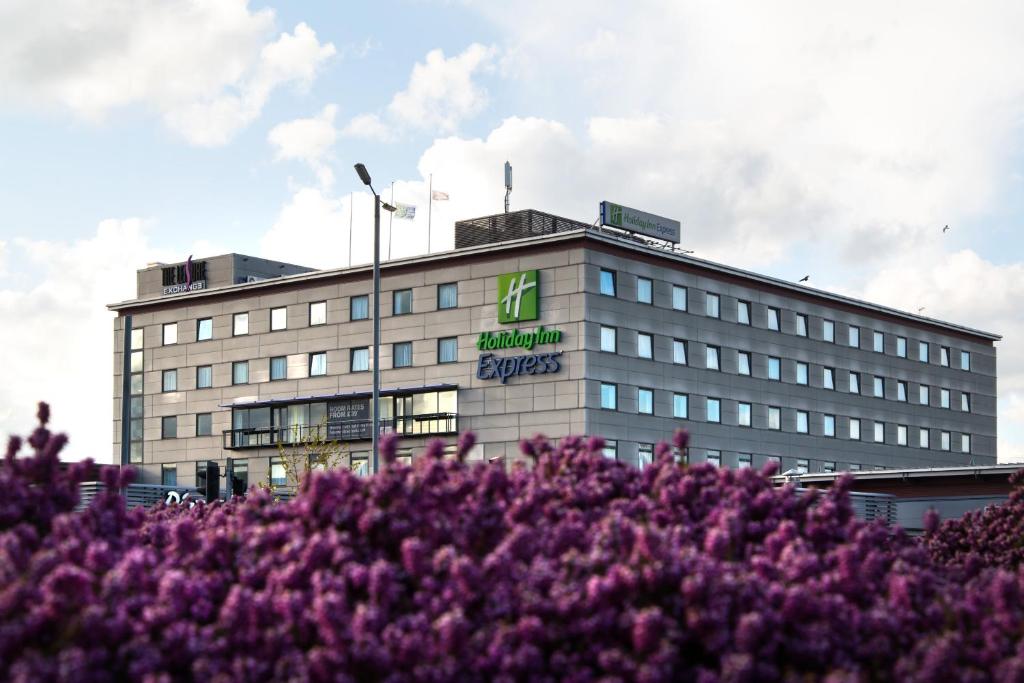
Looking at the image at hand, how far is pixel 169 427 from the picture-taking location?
94750mm

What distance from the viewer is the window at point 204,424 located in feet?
304

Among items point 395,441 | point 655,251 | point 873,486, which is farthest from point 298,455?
point 395,441

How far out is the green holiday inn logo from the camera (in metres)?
78.1

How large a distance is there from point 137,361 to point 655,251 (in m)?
36.5

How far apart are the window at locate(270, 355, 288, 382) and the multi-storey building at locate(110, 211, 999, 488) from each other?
111mm

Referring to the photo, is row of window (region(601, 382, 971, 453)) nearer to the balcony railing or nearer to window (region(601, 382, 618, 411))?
window (region(601, 382, 618, 411))

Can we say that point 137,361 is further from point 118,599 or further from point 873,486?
point 118,599

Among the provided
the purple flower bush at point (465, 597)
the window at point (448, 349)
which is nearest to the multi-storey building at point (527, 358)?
the window at point (448, 349)

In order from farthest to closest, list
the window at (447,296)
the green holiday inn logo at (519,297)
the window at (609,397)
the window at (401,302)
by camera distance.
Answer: the window at (401,302)
the window at (447,296)
the green holiday inn logo at (519,297)
the window at (609,397)

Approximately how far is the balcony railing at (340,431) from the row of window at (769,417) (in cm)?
968

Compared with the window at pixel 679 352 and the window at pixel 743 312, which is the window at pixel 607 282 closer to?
the window at pixel 679 352

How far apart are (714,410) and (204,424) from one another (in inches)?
1251

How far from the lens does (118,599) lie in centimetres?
890

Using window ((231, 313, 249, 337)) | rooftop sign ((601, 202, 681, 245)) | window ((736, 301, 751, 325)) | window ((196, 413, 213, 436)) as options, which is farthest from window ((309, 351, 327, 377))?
window ((736, 301, 751, 325))
